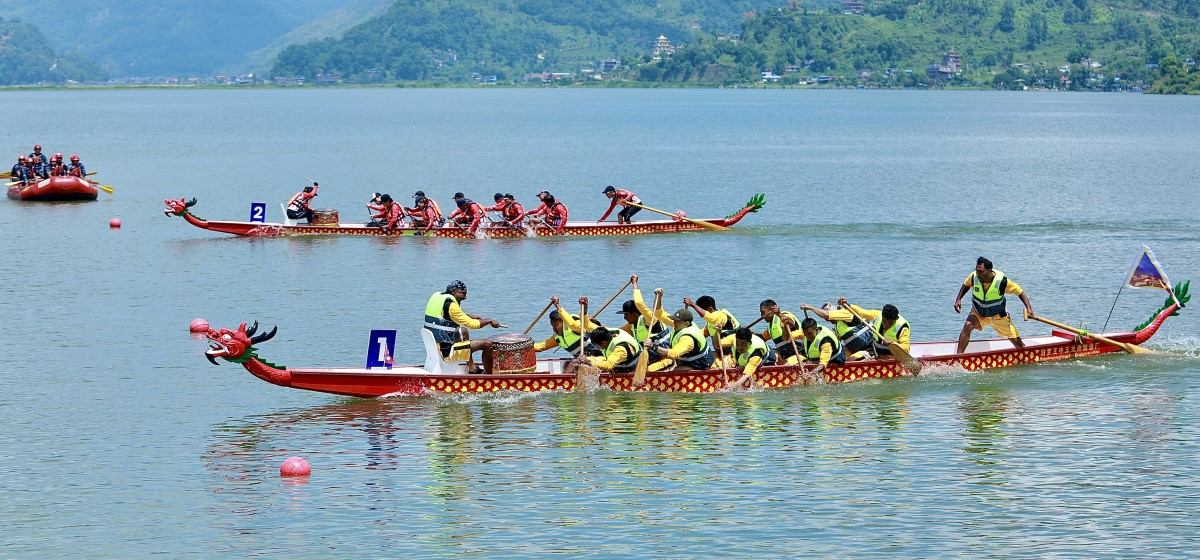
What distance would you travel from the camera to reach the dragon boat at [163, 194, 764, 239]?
56188 mm

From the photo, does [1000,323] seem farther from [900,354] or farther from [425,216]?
[425,216]

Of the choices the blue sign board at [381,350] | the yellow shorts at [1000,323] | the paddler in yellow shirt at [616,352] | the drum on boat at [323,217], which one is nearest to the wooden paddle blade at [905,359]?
the yellow shorts at [1000,323]

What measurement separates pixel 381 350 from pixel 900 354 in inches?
432

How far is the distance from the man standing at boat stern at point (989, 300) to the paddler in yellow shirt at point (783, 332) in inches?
161

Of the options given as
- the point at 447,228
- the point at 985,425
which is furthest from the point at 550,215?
the point at 985,425

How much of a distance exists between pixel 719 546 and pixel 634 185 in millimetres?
72948

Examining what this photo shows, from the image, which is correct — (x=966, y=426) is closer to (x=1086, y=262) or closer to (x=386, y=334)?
(x=386, y=334)

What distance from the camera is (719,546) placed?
22.1 meters

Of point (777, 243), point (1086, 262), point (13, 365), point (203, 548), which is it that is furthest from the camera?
point (777, 243)

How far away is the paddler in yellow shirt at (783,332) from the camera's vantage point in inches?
1204

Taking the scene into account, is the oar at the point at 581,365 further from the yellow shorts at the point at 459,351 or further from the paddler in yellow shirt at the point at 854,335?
the paddler in yellow shirt at the point at 854,335

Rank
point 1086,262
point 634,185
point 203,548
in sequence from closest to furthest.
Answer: point 203,548 < point 1086,262 < point 634,185

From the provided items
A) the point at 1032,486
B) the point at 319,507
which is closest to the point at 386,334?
the point at 319,507

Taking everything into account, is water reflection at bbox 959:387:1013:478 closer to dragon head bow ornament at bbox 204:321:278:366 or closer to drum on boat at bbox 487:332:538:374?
drum on boat at bbox 487:332:538:374
